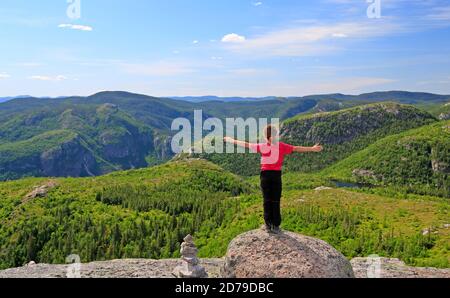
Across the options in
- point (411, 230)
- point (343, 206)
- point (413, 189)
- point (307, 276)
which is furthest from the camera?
point (413, 189)

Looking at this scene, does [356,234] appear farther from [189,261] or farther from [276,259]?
[276,259]

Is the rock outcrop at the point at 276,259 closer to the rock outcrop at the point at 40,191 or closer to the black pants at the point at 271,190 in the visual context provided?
the black pants at the point at 271,190

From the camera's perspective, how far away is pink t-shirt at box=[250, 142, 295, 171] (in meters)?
17.3

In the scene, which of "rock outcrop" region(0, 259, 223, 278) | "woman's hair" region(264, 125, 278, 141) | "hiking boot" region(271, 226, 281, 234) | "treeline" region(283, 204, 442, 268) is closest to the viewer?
"woman's hair" region(264, 125, 278, 141)

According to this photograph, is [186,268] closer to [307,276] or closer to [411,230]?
[307,276]

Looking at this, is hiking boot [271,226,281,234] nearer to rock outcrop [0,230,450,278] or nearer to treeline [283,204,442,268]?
rock outcrop [0,230,450,278]

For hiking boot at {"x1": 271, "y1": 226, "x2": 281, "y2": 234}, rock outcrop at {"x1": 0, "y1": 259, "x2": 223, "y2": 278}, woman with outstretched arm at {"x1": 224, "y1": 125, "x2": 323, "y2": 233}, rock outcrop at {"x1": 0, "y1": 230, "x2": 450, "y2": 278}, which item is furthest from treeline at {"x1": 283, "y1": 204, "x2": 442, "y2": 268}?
woman with outstretched arm at {"x1": 224, "y1": 125, "x2": 323, "y2": 233}

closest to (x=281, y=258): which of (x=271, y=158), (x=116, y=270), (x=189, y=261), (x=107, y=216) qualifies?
(x=271, y=158)

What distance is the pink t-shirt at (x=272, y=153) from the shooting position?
1734 centimetres

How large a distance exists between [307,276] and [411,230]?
257 ft

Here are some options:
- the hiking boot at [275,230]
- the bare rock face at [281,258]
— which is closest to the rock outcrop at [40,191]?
the bare rock face at [281,258]

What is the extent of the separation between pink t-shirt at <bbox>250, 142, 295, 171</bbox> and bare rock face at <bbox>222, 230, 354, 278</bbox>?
3671 millimetres
